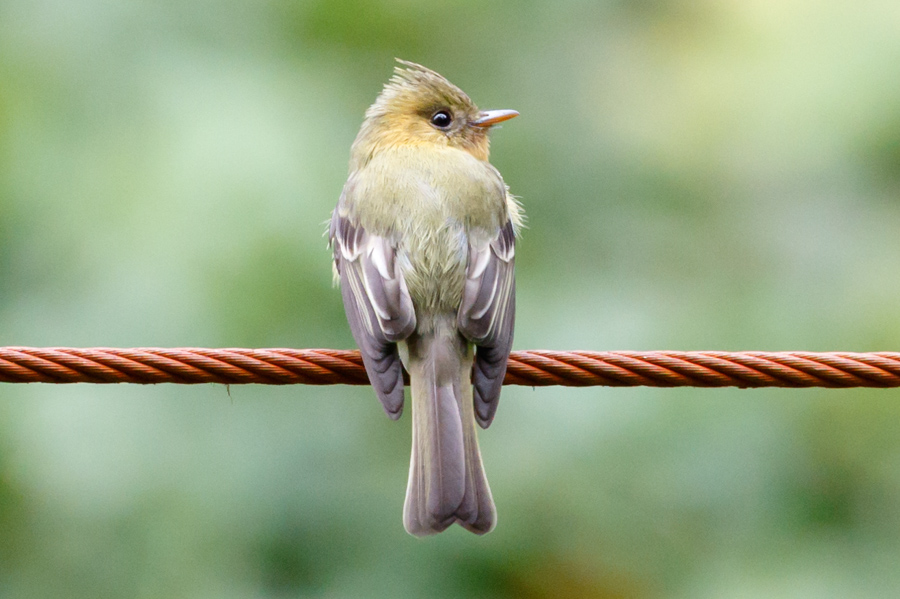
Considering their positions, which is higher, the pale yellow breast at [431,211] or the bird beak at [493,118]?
the bird beak at [493,118]

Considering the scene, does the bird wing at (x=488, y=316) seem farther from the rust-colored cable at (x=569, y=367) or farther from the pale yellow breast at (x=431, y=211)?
the rust-colored cable at (x=569, y=367)

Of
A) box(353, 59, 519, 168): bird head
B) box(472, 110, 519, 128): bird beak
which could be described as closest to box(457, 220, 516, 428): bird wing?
box(353, 59, 519, 168): bird head

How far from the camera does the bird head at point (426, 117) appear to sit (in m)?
5.56

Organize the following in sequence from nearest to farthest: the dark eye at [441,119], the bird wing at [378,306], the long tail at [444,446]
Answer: the long tail at [444,446], the bird wing at [378,306], the dark eye at [441,119]

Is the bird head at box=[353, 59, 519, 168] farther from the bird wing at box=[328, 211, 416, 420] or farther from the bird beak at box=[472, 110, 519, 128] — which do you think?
the bird wing at box=[328, 211, 416, 420]

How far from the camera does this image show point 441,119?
223 inches

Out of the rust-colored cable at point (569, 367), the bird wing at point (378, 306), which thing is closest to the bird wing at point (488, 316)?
the bird wing at point (378, 306)

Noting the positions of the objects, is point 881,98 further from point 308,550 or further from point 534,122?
point 308,550

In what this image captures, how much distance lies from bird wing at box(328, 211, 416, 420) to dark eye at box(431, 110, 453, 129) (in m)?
1.12

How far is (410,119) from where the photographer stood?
5.62 metres

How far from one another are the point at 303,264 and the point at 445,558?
1575 millimetres

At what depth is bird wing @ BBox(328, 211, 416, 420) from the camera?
13.3ft

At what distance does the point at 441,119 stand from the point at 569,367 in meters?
2.44

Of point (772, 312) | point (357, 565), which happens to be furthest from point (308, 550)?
point (772, 312)
